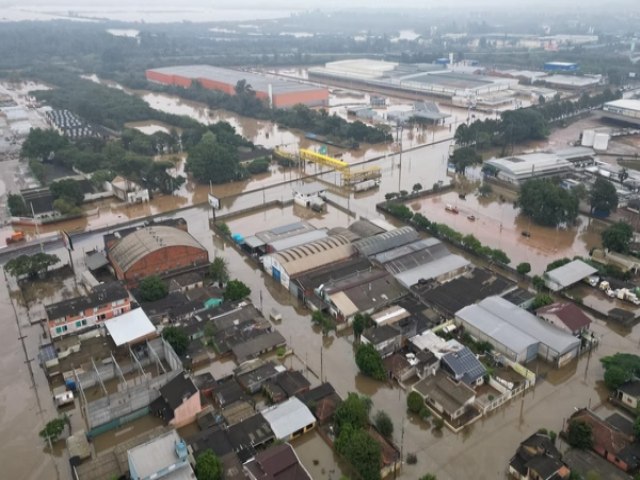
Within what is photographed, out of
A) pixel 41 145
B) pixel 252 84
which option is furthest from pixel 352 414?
pixel 252 84

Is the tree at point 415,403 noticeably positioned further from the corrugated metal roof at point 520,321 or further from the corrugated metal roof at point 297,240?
the corrugated metal roof at point 297,240

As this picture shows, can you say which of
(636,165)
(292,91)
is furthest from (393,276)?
(292,91)

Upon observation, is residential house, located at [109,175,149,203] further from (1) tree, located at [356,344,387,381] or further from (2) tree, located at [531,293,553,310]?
(2) tree, located at [531,293,553,310]

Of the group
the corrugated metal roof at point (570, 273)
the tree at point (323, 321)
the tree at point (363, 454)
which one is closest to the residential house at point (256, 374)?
the tree at point (323, 321)

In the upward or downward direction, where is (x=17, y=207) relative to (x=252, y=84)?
downward

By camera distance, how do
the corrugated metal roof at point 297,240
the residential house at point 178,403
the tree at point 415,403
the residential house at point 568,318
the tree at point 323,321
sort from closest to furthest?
the residential house at point 178,403
the tree at point 415,403
the residential house at point 568,318
the tree at point 323,321
the corrugated metal roof at point 297,240

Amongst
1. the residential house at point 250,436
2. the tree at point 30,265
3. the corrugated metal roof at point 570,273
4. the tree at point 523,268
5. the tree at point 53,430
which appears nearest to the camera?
the residential house at point 250,436

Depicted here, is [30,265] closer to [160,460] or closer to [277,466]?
[160,460]
